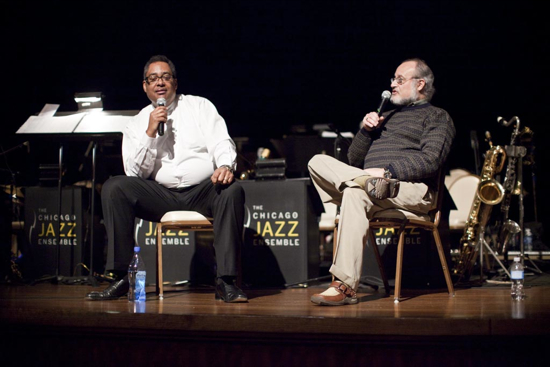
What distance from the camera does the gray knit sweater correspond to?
281 centimetres

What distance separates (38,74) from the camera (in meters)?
5.43

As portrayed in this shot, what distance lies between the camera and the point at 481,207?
14.4 ft

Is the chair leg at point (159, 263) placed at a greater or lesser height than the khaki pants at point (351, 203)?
lesser

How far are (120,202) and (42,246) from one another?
1.72 m

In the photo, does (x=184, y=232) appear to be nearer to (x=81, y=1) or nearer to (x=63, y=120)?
(x=63, y=120)

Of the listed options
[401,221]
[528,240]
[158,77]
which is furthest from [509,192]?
[158,77]

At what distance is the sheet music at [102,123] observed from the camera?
3.73 meters

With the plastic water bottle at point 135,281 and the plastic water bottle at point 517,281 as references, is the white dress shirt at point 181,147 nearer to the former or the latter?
the plastic water bottle at point 135,281

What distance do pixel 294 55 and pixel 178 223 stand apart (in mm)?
3281

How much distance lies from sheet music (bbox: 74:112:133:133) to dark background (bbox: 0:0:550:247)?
1.61m

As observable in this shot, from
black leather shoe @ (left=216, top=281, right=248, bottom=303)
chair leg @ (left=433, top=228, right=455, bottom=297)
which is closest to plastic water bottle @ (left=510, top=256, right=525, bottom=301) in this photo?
chair leg @ (left=433, top=228, right=455, bottom=297)

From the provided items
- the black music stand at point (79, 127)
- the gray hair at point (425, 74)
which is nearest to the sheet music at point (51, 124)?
the black music stand at point (79, 127)

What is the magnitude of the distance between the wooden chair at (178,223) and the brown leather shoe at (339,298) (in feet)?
2.61

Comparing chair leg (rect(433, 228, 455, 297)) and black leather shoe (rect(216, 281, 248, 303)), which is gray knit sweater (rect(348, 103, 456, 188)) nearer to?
chair leg (rect(433, 228, 455, 297))
